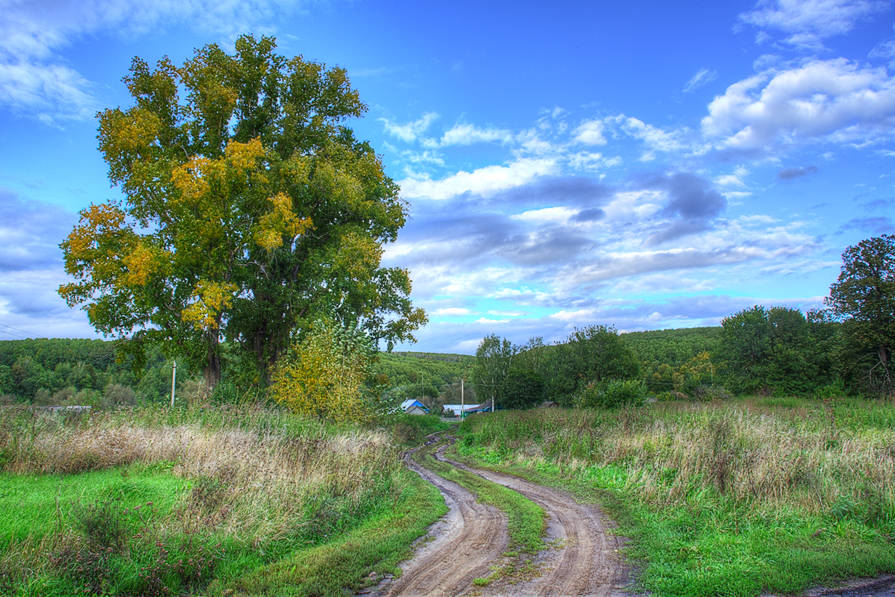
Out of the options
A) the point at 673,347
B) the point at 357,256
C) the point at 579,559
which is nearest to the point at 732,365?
the point at 357,256

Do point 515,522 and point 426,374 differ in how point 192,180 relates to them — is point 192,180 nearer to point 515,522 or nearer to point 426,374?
point 515,522

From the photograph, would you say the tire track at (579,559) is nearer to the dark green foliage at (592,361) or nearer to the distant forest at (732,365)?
the distant forest at (732,365)

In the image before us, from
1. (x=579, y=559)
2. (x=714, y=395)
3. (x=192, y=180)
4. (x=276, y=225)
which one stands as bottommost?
(x=714, y=395)

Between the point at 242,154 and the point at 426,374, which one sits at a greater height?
the point at 242,154

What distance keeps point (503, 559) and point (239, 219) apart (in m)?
17.3

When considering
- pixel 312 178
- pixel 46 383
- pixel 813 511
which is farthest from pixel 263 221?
pixel 46 383

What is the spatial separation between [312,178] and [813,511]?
1966 centimetres

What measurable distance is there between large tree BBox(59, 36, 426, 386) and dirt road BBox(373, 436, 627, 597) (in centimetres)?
1194

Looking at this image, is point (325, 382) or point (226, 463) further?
point (325, 382)

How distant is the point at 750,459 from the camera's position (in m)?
8.44

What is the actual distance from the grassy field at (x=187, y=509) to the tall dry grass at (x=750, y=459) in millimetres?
4631

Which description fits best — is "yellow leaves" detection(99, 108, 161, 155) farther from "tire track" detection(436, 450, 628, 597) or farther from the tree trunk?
"tire track" detection(436, 450, 628, 597)

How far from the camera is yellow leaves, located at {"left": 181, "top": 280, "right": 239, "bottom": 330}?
52.9ft

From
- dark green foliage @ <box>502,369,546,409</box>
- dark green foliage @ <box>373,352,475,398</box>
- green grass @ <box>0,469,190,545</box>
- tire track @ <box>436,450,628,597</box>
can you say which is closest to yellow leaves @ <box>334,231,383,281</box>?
green grass @ <box>0,469,190,545</box>
